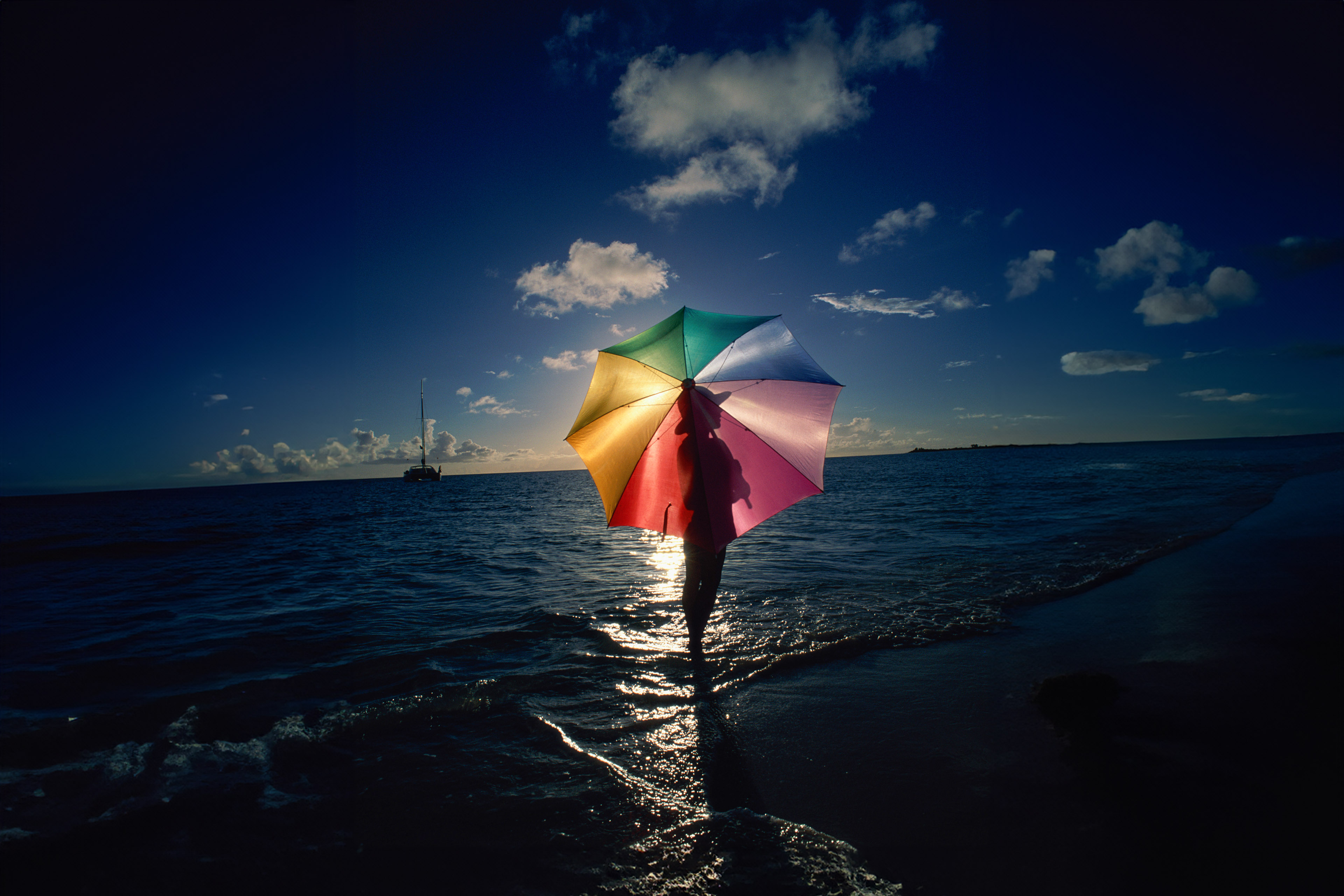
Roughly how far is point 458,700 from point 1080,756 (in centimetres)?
574

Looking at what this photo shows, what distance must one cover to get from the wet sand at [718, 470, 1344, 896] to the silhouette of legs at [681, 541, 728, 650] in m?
0.82

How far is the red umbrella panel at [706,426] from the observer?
4.09 m

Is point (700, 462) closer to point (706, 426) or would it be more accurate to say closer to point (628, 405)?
point (706, 426)

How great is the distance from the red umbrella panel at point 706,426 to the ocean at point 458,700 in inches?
80.9

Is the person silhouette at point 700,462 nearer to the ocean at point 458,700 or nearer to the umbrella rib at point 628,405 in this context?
the umbrella rib at point 628,405

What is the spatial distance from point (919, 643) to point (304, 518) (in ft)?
136

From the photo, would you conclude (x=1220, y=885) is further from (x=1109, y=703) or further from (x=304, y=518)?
(x=304, y=518)

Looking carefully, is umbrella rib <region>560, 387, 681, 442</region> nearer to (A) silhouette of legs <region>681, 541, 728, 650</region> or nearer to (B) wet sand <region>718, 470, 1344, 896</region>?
(A) silhouette of legs <region>681, 541, 728, 650</region>

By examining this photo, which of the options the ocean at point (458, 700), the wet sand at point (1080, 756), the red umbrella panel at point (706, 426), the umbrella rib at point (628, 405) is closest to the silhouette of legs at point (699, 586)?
the ocean at point (458, 700)

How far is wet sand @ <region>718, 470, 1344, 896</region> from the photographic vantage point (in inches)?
112

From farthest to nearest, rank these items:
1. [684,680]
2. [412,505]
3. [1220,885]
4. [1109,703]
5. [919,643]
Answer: [412,505], [919,643], [684,680], [1109,703], [1220,885]

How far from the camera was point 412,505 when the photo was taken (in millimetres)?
46719

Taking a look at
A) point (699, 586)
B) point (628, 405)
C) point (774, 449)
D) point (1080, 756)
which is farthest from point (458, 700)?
point (1080, 756)

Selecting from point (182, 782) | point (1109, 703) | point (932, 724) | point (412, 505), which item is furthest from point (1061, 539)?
point (412, 505)
